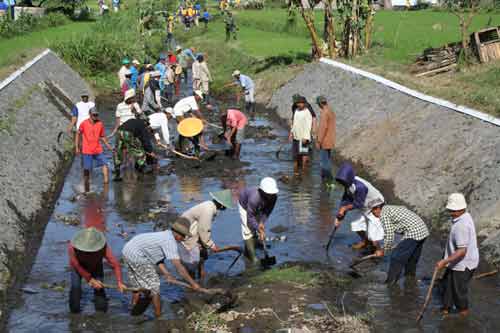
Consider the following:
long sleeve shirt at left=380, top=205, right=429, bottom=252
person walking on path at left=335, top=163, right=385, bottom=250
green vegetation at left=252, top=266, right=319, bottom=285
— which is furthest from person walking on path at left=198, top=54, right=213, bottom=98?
long sleeve shirt at left=380, top=205, right=429, bottom=252

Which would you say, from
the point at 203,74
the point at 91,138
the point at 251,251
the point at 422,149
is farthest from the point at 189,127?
the point at 203,74

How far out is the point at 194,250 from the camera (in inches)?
433

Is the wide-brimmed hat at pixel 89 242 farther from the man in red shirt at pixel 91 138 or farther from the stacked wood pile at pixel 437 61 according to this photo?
the stacked wood pile at pixel 437 61

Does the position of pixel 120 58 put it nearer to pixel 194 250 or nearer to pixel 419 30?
pixel 419 30

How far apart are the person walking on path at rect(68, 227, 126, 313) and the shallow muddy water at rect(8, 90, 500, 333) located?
240mm

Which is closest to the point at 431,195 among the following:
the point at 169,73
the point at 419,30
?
the point at 169,73

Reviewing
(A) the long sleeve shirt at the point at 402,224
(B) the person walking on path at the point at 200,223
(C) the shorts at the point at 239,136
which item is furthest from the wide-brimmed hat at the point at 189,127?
(A) the long sleeve shirt at the point at 402,224

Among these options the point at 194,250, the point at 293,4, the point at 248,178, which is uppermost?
the point at 293,4

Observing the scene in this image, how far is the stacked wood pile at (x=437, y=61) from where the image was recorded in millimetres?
28375

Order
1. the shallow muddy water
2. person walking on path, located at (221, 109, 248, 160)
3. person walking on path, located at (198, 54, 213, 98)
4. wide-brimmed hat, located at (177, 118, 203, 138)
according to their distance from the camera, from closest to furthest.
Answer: the shallow muddy water < wide-brimmed hat, located at (177, 118, 203, 138) < person walking on path, located at (221, 109, 248, 160) < person walking on path, located at (198, 54, 213, 98)

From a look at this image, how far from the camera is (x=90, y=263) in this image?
33.0 ft

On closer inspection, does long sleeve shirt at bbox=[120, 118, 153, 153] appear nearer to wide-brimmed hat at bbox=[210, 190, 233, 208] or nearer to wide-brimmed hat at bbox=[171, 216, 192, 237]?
wide-brimmed hat at bbox=[210, 190, 233, 208]

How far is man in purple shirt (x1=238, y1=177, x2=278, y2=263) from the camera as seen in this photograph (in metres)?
11.7

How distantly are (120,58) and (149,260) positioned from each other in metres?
28.1
